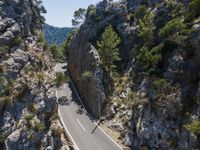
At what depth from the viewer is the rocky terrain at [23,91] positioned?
4641 centimetres

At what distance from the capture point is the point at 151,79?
57.2 meters

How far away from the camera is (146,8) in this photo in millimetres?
81875

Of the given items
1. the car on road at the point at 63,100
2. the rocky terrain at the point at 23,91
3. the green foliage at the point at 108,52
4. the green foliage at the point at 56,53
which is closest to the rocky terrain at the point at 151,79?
the green foliage at the point at 108,52

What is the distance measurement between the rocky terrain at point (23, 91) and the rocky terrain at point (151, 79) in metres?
12.8

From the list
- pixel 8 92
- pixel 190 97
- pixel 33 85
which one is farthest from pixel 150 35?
pixel 8 92

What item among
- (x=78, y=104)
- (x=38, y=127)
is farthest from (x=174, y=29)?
(x=38, y=127)

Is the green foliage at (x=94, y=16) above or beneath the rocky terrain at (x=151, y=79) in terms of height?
above

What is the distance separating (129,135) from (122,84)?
17.4 metres

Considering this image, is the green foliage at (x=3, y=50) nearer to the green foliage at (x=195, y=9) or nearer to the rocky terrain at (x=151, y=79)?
the rocky terrain at (x=151, y=79)

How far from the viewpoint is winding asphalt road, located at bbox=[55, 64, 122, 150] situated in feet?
166

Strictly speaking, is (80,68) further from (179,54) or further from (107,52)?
(179,54)

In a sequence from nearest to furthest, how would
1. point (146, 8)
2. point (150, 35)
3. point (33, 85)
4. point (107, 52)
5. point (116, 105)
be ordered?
point (33, 85), point (116, 105), point (150, 35), point (107, 52), point (146, 8)

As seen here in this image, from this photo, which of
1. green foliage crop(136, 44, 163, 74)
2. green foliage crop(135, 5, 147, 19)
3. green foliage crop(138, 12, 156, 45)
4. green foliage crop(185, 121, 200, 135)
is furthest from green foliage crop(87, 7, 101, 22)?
green foliage crop(185, 121, 200, 135)

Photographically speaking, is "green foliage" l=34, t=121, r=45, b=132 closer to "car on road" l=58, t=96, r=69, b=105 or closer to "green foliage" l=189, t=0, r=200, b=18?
"car on road" l=58, t=96, r=69, b=105
